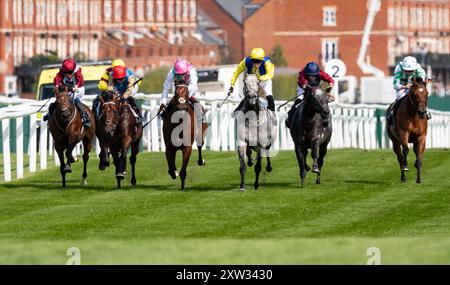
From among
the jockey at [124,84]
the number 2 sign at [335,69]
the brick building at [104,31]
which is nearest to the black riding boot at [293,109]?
the jockey at [124,84]

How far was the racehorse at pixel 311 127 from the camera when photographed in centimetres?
2459

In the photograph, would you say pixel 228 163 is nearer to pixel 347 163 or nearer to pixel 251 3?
pixel 347 163

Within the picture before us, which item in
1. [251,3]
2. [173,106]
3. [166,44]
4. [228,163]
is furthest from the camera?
[251,3]

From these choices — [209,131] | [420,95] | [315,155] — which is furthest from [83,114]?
[209,131]

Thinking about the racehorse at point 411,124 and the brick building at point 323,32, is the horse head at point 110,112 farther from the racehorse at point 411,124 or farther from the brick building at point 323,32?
the brick building at point 323,32

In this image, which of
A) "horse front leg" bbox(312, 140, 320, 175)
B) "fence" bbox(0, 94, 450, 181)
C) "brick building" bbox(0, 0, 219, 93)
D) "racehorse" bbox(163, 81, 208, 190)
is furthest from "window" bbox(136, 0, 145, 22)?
"racehorse" bbox(163, 81, 208, 190)

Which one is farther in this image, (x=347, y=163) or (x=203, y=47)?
(x=203, y=47)

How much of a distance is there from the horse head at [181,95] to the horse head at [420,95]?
287 cm

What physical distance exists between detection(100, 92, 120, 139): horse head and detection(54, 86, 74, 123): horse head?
0.49 metres

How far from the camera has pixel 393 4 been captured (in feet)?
458

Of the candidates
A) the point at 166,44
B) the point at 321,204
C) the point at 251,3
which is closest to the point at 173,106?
the point at 321,204

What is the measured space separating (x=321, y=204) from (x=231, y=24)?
384ft

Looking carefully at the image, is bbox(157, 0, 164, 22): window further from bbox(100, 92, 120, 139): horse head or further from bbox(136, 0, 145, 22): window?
bbox(100, 92, 120, 139): horse head

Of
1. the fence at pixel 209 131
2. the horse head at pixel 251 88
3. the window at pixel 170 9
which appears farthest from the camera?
the window at pixel 170 9
